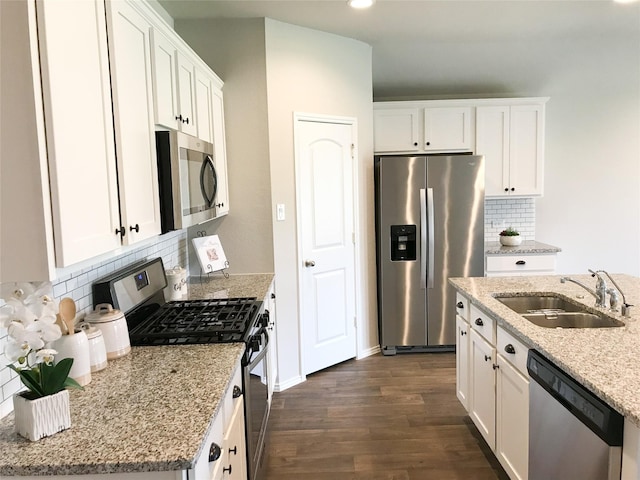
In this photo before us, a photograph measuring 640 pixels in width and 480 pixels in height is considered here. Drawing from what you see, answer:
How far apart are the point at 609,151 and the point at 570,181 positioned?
490 mm

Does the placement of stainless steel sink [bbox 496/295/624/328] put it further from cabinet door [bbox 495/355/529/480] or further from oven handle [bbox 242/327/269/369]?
oven handle [bbox 242/327/269/369]

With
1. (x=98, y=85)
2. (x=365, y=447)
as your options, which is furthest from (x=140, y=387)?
(x=365, y=447)

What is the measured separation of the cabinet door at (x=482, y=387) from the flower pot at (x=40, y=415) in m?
1.86

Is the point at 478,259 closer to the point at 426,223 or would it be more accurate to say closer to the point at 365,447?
the point at 426,223

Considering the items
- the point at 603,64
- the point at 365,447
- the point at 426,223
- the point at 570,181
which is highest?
the point at 603,64

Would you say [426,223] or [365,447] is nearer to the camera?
[365,447]

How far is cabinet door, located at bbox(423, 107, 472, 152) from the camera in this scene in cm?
457

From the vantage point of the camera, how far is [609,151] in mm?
4953

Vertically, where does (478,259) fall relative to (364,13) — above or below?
below

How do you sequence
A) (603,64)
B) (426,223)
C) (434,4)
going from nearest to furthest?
1. (434,4)
2. (426,223)
3. (603,64)

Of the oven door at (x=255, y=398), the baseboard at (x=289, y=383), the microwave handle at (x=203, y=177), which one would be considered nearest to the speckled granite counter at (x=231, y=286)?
the oven door at (x=255, y=398)

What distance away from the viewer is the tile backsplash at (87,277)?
1.40 meters

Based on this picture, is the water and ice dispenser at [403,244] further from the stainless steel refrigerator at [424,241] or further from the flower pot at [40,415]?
the flower pot at [40,415]

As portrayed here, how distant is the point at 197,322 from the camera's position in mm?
2191
